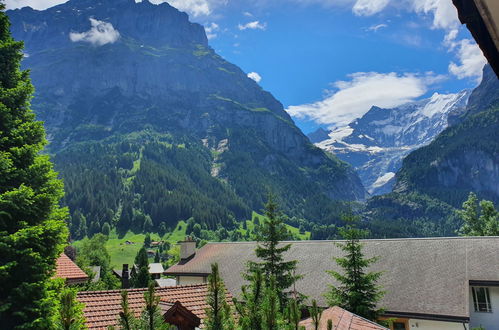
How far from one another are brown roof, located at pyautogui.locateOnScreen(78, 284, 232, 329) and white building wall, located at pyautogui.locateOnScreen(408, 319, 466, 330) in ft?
47.5

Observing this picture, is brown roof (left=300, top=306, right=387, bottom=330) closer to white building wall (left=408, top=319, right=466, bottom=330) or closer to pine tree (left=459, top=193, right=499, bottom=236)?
white building wall (left=408, top=319, right=466, bottom=330)

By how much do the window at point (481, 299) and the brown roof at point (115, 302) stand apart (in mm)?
18339

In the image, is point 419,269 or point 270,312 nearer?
point 270,312

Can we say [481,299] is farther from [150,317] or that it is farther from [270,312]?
[150,317]

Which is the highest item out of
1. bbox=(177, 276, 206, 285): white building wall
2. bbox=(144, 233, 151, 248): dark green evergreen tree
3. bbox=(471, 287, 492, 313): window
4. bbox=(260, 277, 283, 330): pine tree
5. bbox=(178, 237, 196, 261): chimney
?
bbox=(144, 233, 151, 248): dark green evergreen tree

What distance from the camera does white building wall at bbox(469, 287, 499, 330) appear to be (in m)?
22.3

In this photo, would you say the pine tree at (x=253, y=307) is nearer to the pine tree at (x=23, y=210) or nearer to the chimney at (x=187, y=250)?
the pine tree at (x=23, y=210)

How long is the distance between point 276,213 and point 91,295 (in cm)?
1511

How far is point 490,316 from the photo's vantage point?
22438 millimetres

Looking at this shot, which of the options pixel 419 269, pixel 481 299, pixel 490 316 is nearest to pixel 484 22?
pixel 490 316

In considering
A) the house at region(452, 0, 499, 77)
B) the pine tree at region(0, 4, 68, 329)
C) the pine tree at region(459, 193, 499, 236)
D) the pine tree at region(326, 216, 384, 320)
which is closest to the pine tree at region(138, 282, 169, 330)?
the house at region(452, 0, 499, 77)

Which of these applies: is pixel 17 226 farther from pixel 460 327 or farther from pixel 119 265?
pixel 119 265

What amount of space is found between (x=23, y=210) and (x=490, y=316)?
25.2 metres

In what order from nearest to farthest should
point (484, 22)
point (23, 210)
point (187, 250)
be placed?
point (484, 22) < point (23, 210) < point (187, 250)
